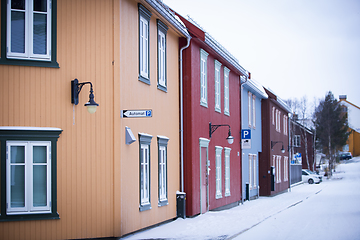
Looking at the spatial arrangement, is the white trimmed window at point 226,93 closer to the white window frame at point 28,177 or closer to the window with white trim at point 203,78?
the window with white trim at point 203,78

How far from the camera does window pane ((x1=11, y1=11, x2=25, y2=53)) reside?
1049 centimetres

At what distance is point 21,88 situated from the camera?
10.5 metres

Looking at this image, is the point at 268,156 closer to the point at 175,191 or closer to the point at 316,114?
the point at 175,191

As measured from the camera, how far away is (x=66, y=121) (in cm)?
1080

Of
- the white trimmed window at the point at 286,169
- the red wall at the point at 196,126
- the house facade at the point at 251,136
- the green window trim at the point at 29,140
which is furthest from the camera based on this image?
the white trimmed window at the point at 286,169

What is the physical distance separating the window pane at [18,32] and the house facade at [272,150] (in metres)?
23.4

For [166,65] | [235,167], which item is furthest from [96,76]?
[235,167]

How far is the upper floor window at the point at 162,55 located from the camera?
14551 millimetres

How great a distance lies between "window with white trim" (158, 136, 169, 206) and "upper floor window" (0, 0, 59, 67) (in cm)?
481

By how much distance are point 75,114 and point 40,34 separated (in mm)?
1980

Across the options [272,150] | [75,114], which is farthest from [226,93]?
[75,114]

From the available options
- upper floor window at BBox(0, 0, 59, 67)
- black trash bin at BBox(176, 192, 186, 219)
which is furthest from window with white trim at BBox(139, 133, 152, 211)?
upper floor window at BBox(0, 0, 59, 67)

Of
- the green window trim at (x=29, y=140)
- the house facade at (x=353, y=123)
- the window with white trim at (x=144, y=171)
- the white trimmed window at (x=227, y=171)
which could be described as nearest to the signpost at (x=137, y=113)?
the green window trim at (x=29, y=140)

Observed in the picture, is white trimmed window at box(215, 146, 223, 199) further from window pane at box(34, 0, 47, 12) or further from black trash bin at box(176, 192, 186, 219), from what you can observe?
window pane at box(34, 0, 47, 12)
